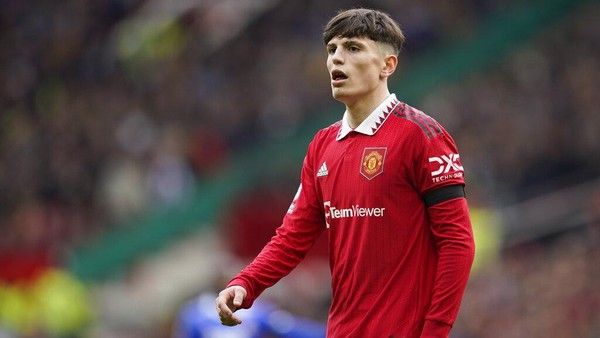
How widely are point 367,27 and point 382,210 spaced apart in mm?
744

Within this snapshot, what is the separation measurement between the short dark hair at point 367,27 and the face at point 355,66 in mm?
27

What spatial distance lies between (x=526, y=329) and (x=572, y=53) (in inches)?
206

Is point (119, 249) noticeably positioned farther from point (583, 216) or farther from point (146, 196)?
point (583, 216)

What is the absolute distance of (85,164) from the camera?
17.2m

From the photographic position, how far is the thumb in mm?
5035

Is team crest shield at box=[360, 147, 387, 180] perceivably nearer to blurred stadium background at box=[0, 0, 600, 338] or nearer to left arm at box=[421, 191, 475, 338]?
left arm at box=[421, 191, 475, 338]

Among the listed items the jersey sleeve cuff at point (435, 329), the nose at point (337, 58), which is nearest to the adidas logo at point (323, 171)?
the nose at point (337, 58)

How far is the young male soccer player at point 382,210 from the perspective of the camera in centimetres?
487

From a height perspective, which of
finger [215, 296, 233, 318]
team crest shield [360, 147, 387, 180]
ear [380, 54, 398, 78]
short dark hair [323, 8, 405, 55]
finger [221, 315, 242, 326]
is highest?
short dark hair [323, 8, 405, 55]

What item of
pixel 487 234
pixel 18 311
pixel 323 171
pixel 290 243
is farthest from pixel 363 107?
pixel 18 311

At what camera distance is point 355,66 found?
5090 mm

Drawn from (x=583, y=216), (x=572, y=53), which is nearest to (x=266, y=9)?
(x=572, y=53)

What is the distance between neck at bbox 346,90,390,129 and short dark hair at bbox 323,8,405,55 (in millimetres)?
205

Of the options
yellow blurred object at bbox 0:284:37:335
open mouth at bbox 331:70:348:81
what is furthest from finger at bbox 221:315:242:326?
yellow blurred object at bbox 0:284:37:335
